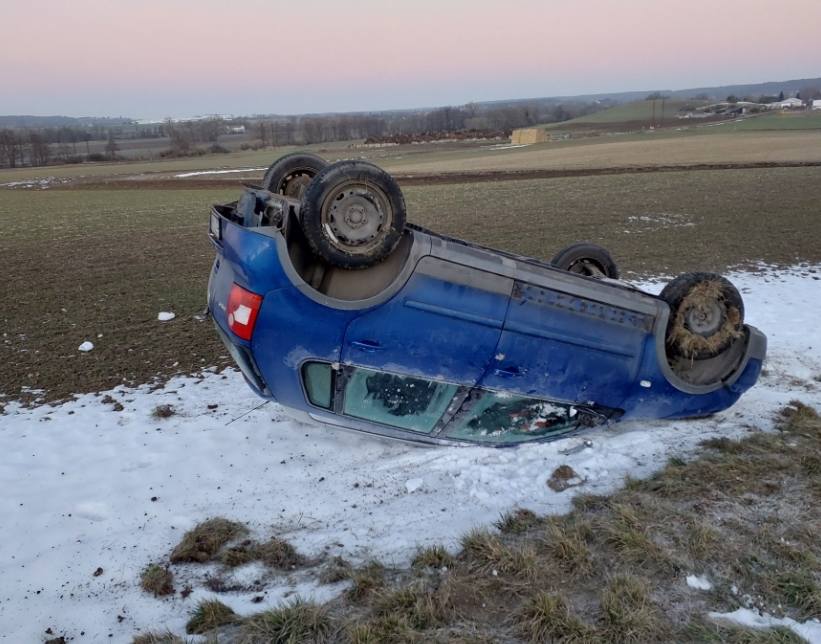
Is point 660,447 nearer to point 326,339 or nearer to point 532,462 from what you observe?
point 532,462

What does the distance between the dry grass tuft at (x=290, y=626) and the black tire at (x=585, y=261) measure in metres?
3.62

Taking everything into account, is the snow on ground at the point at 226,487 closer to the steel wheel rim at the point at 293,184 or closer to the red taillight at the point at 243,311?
the red taillight at the point at 243,311

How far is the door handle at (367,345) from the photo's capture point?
3.63 meters

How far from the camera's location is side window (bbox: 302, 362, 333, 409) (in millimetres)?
3664

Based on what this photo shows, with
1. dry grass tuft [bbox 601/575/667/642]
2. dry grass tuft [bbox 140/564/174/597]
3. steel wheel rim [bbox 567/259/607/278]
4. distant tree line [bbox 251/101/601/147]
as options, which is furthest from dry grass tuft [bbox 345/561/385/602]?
distant tree line [bbox 251/101/601/147]

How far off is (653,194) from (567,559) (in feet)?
64.2

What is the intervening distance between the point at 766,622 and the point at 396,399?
2148 mm

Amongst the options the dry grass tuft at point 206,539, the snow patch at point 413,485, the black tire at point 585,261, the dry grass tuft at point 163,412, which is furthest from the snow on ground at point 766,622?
the dry grass tuft at point 163,412

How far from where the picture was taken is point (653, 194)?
2033cm

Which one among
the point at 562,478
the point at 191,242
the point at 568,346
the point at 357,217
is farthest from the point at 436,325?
the point at 191,242

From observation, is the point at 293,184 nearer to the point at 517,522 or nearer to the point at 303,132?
the point at 517,522

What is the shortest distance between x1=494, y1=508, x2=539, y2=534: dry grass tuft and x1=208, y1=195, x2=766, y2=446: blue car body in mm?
707

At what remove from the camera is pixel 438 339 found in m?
3.71

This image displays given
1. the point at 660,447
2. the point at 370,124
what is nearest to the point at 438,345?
the point at 660,447
